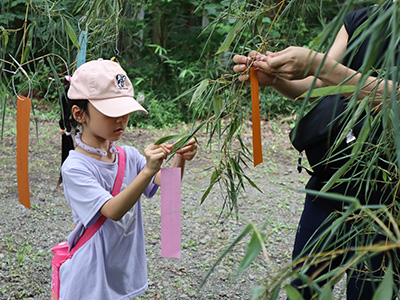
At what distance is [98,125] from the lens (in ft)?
4.25

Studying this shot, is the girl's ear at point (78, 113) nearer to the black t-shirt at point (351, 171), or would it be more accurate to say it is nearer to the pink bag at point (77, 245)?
the pink bag at point (77, 245)

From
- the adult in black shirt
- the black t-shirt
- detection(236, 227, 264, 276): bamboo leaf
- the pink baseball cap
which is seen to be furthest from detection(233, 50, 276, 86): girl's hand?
detection(236, 227, 264, 276): bamboo leaf

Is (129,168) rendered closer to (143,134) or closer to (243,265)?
(243,265)

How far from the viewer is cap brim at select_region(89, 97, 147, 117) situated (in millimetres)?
1252

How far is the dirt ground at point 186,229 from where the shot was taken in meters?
2.18

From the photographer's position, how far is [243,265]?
20.5 inches

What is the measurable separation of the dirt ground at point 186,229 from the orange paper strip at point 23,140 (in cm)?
25

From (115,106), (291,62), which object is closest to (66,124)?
(115,106)

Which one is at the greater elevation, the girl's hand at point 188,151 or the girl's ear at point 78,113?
the girl's ear at point 78,113

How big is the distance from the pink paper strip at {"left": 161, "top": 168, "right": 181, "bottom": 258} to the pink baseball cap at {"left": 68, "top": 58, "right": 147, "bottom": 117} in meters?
0.21

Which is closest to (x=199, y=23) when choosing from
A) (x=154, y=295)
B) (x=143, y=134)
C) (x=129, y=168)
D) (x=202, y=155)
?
(x=143, y=134)

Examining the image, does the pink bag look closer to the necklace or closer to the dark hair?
the necklace

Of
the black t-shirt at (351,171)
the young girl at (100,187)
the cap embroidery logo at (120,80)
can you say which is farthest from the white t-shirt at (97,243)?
the black t-shirt at (351,171)

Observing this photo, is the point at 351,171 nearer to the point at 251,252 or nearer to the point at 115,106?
the point at 115,106
